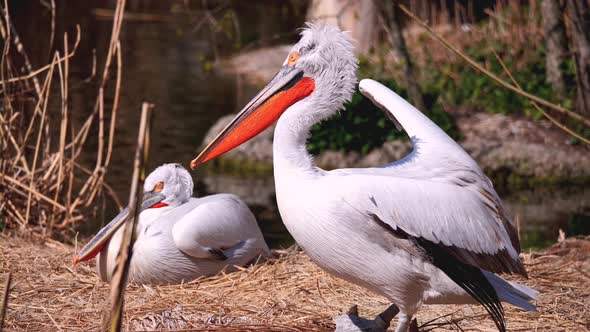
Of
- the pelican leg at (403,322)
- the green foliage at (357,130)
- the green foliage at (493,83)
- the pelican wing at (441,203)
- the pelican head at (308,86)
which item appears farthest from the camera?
the green foliage at (493,83)

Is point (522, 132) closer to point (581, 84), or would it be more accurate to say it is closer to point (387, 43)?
point (581, 84)

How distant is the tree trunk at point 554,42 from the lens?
8461mm

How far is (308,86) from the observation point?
3.30 m

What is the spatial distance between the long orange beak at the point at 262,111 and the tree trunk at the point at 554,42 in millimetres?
5598

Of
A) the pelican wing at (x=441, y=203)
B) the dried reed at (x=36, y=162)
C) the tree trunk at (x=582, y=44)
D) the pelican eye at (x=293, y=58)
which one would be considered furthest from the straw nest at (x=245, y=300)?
the tree trunk at (x=582, y=44)

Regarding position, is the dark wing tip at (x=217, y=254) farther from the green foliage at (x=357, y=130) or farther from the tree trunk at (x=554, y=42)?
the tree trunk at (x=554, y=42)

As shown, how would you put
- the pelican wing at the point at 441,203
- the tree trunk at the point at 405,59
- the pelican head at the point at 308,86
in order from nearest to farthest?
the pelican wing at the point at 441,203
the pelican head at the point at 308,86
the tree trunk at the point at 405,59

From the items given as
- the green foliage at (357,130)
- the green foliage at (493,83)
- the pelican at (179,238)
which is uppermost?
the pelican at (179,238)

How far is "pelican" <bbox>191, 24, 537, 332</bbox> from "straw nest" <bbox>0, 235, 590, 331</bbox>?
0.51 metres

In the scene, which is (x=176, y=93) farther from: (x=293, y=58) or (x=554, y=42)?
(x=293, y=58)

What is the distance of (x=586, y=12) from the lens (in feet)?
25.9

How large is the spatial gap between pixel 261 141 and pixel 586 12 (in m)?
3.33

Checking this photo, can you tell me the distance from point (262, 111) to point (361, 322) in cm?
86

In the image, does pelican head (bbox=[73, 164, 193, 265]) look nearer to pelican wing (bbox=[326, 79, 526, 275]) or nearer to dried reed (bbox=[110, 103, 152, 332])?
pelican wing (bbox=[326, 79, 526, 275])
